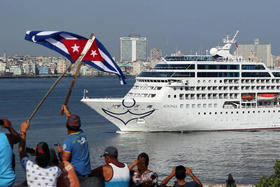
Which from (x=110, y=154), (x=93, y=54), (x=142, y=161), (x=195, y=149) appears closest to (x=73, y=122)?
(x=110, y=154)

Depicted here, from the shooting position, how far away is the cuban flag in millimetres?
11980

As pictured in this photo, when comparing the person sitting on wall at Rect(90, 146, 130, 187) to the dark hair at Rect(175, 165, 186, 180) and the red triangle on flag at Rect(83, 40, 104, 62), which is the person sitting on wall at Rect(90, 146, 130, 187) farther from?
the red triangle on flag at Rect(83, 40, 104, 62)

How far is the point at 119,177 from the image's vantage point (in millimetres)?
7824

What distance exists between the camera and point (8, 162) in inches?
287

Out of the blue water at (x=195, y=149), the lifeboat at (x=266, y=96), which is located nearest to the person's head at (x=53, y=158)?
→ the blue water at (x=195, y=149)

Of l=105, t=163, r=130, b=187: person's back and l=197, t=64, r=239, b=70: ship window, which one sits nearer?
l=105, t=163, r=130, b=187: person's back

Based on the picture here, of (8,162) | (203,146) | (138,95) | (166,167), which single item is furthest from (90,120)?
(8,162)

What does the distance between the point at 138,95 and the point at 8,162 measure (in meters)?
31.3

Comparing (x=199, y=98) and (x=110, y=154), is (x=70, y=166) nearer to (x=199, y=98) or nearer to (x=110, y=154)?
(x=110, y=154)

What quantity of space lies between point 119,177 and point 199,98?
3185 centimetres

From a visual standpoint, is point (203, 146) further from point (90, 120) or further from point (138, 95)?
point (90, 120)

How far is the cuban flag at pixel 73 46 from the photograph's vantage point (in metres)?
12.0

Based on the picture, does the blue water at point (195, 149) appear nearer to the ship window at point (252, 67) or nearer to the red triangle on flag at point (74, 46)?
the ship window at point (252, 67)

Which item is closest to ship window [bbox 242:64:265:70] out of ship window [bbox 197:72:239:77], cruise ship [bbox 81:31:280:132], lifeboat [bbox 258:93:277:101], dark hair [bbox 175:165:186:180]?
cruise ship [bbox 81:31:280:132]
